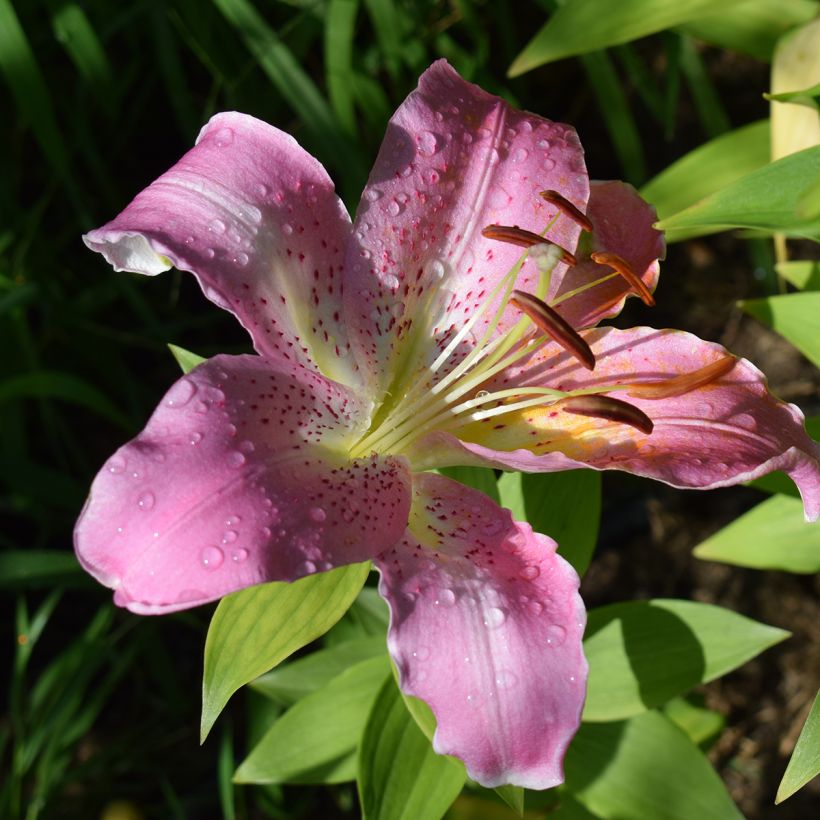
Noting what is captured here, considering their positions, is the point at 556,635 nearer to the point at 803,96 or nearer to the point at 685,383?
the point at 685,383

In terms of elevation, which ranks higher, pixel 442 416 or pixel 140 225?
pixel 140 225

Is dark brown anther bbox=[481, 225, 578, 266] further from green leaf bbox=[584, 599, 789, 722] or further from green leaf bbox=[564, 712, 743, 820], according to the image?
green leaf bbox=[564, 712, 743, 820]

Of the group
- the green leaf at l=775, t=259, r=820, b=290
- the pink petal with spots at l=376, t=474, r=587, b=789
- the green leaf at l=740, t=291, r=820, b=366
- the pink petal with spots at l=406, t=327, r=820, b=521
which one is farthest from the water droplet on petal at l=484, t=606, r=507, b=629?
the green leaf at l=775, t=259, r=820, b=290

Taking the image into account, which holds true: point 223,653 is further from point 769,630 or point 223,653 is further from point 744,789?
point 744,789

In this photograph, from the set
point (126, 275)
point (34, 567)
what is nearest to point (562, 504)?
point (34, 567)

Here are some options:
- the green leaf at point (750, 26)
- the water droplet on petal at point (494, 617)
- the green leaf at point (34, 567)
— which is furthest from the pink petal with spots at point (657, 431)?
the green leaf at point (34, 567)

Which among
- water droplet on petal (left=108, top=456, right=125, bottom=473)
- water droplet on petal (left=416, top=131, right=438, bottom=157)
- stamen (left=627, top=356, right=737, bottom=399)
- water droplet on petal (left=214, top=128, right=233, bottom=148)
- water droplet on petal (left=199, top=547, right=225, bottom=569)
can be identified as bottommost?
stamen (left=627, top=356, right=737, bottom=399)

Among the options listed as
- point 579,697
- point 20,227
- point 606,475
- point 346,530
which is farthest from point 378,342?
point 606,475
